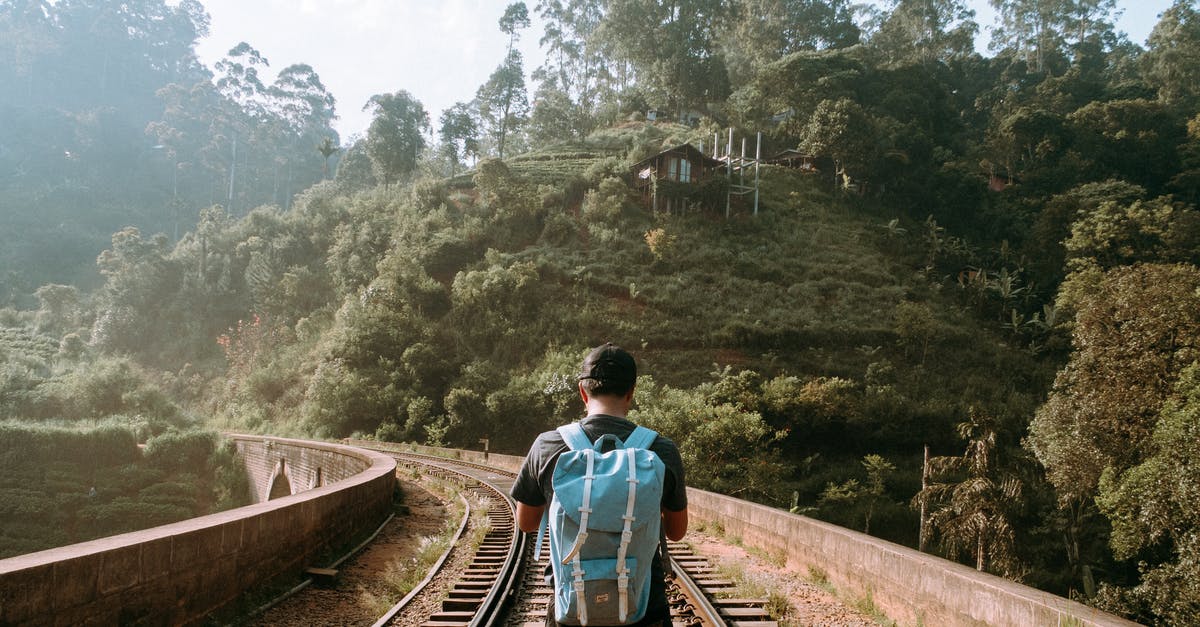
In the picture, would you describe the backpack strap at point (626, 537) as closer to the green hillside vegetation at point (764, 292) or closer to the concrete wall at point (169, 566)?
the concrete wall at point (169, 566)

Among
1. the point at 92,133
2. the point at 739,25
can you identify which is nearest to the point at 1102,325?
the point at 739,25

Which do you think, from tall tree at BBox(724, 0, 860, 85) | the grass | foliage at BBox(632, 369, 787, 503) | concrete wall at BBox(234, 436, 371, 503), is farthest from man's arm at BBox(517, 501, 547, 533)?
tall tree at BBox(724, 0, 860, 85)

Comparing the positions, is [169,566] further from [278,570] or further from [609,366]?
[609,366]

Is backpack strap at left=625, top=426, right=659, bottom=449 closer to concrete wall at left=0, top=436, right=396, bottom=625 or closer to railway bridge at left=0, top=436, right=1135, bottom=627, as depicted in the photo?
railway bridge at left=0, top=436, right=1135, bottom=627

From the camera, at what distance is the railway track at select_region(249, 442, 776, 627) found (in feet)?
17.6

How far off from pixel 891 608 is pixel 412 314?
34470mm

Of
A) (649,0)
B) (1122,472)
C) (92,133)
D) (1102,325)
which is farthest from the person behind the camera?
(92,133)

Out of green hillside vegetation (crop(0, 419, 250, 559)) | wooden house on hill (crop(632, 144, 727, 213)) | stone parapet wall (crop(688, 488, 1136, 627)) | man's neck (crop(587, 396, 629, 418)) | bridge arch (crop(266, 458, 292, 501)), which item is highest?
wooden house on hill (crop(632, 144, 727, 213))

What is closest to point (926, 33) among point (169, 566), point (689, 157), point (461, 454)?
point (689, 157)

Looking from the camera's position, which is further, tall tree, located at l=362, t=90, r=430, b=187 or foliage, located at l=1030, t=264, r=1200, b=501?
tall tree, located at l=362, t=90, r=430, b=187

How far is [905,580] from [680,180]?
40.3m

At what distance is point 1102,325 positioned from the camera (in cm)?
1482

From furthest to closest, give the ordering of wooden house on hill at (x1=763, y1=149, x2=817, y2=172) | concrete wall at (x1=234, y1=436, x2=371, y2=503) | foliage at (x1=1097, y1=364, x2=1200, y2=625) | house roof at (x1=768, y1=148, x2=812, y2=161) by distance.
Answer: house roof at (x1=768, y1=148, x2=812, y2=161) → wooden house on hill at (x1=763, y1=149, x2=817, y2=172) → concrete wall at (x1=234, y1=436, x2=371, y2=503) → foliage at (x1=1097, y1=364, x2=1200, y2=625)

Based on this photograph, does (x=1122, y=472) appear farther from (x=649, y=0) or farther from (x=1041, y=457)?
(x=649, y=0)
